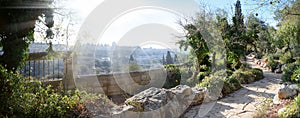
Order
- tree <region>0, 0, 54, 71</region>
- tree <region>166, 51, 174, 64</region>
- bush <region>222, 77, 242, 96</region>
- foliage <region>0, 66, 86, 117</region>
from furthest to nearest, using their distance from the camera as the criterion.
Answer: tree <region>166, 51, 174, 64</region>
bush <region>222, 77, 242, 96</region>
tree <region>0, 0, 54, 71</region>
foliage <region>0, 66, 86, 117</region>

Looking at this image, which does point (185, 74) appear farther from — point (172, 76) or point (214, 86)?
point (214, 86)

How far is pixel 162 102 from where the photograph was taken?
4.57m

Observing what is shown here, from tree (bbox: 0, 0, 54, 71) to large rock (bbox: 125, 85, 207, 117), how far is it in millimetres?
2172

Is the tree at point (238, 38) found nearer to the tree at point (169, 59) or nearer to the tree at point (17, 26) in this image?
A: the tree at point (169, 59)

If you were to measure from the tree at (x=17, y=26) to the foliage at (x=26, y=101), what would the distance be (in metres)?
0.46

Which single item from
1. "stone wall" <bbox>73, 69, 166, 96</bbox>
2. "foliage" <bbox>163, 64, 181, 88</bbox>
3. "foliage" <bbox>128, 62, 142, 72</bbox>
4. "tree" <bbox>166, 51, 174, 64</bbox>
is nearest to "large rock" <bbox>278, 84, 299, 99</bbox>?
"foliage" <bbox>163, 64, 181, 88</bbox>

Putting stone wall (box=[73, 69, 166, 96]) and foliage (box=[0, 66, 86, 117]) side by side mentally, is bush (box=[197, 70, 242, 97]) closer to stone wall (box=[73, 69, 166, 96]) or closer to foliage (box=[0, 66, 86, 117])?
stone wall (box=[73, 69, 166, 96])

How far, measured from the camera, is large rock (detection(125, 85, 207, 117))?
4273 millimetres

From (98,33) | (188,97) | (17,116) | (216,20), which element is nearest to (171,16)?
(216,20)

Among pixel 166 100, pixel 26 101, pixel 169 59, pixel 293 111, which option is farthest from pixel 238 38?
pixel 26 101

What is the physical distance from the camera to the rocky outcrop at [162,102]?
4.19 m

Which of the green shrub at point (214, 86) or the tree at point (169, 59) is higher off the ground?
→ the tree at point (169, 59)

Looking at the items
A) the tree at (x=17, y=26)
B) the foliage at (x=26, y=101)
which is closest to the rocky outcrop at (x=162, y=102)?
the foliage at (x=26, y=101)

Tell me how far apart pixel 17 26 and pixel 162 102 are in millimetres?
3067
